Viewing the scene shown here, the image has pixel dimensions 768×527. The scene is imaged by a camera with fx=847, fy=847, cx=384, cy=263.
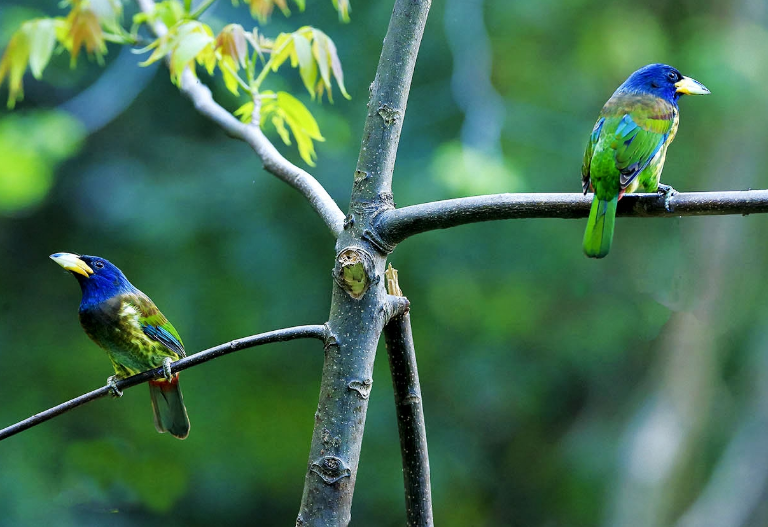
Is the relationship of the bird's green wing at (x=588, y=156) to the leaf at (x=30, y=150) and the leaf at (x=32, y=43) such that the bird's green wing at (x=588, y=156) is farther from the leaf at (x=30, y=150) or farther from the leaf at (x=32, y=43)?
the leaf at (x=30, y=150)

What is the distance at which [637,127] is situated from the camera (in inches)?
88.9

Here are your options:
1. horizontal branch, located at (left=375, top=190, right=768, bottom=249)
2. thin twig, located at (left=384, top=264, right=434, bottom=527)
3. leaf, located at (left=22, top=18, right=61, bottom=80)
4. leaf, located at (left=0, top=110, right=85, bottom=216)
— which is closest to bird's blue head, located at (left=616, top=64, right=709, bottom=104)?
horizontal branch, located at (left=375, top=190, right=768, bottom=249)

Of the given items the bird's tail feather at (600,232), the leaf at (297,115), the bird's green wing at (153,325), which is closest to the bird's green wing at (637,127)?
the bird's tail feather at (600,232)

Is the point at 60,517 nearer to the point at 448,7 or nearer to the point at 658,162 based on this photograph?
the point at 448,7

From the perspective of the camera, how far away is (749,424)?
20.8 feet

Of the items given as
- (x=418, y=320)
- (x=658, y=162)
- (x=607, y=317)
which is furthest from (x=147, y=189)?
(x=658, y=162)

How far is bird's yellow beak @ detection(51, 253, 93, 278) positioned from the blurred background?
9.06ft

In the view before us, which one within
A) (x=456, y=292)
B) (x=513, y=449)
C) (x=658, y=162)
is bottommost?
(x=658, y=162)

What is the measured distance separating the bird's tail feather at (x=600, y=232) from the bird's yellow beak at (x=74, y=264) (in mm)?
1134

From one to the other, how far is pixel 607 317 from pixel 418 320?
145 cm

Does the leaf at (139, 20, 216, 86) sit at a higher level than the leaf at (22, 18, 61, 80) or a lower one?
lower

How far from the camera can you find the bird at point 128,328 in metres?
2.12

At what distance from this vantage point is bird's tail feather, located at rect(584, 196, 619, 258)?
1677mm

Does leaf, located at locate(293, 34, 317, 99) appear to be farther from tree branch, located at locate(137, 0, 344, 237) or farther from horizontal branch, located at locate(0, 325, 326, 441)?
horizontal branch, located at locate(0, 325, 326, 441)
